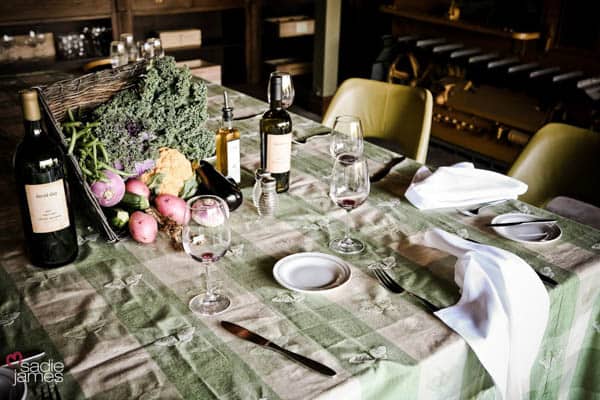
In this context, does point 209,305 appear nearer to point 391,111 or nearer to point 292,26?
point 391,111

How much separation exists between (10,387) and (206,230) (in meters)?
0.36

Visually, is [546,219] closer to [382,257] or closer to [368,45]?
[382,257]

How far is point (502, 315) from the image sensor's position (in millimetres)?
1023

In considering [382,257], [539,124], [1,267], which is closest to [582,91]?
[539,124]

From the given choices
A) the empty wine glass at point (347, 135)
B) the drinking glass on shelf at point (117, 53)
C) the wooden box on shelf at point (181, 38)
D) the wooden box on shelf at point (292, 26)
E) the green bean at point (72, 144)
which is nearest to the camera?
the green bean at point (72, 144)

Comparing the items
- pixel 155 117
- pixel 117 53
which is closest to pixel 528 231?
pixel 155 117

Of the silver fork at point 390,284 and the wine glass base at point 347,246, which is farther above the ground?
the wine glass base at point 347,246

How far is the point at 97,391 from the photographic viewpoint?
0.85 meters

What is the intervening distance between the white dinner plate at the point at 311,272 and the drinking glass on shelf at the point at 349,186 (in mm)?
66

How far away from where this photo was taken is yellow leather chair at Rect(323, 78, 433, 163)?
7.03 ft

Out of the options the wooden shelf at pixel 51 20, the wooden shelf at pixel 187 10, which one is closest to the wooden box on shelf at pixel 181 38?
the wooden shelf at pixel 187 10

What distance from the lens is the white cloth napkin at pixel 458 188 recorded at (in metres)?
1.44

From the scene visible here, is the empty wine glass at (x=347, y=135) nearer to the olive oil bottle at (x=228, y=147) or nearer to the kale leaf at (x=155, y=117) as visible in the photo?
the olive oil bottle at (x=228, y=147)

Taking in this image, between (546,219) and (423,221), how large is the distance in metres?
0.27
